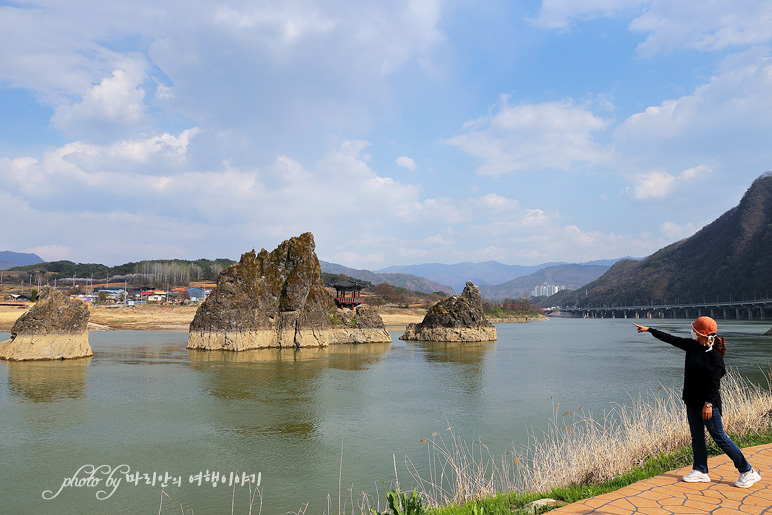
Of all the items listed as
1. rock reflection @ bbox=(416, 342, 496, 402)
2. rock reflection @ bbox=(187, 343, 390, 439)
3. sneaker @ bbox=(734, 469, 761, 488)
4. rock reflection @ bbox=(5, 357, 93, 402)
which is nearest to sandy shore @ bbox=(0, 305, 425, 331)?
rock reflection @ bbox=(187, 343, 390, 439)

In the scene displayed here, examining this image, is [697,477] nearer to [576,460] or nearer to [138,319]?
[576,460]

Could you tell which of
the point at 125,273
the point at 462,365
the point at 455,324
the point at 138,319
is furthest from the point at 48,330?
the point at 125,273

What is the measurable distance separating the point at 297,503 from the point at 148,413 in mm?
10553

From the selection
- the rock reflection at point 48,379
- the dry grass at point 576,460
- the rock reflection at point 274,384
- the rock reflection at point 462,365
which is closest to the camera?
the dry grass at point 576,460

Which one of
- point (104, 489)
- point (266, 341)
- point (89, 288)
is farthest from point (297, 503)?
point (89, 288)

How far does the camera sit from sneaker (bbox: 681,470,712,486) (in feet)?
20.5

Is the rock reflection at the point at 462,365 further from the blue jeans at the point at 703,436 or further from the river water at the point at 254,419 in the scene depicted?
the blue jeans at the point at 703,436

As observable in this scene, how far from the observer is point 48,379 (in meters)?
23.7

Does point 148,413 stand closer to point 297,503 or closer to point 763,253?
point 297,503

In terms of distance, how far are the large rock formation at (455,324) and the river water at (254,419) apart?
22.1 metres

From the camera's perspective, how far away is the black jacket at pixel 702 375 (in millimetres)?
6184

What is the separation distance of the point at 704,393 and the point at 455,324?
50959 millimetres

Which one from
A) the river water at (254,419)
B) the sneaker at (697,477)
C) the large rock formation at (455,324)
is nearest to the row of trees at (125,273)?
the large rock formation at (455,324)

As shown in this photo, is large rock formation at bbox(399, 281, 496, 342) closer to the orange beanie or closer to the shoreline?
the shoreline
